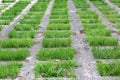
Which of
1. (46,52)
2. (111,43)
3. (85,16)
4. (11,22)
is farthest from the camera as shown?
(85,16)

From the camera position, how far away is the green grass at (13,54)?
196 inches

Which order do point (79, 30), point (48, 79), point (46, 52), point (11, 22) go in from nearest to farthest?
point (48, 79) → point (46, 52) → point (79, 30) → point (11, 22)

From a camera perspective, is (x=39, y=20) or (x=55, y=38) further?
(x=39, y=20)

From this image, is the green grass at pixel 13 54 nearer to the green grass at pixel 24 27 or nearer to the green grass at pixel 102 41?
the green grass at pixel 102 41

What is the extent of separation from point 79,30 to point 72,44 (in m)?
1.36

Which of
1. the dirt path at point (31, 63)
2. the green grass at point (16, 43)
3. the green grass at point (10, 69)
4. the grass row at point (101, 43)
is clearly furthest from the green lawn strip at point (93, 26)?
the green grass at point (10, 69)

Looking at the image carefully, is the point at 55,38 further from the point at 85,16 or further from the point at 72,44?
the point at 85,16

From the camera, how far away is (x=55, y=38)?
626 cm

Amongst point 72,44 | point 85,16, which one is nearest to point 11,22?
point 85,16

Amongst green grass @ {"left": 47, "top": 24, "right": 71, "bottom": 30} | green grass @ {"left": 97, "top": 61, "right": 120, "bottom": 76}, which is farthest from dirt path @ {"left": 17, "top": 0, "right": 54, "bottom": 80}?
green grass @ {"left": 97, "top": 61, "right": 120, "bottom": 76}

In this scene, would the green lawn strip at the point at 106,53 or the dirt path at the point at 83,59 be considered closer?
the dirt path at the point at 83,59

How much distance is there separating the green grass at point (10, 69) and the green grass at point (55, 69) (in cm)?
29

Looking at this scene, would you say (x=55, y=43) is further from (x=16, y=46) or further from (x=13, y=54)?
(x=13, y=54)

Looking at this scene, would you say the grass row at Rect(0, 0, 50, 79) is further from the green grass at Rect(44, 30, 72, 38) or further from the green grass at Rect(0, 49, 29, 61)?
the green grass at Rect(44, 30, 72, 38)
